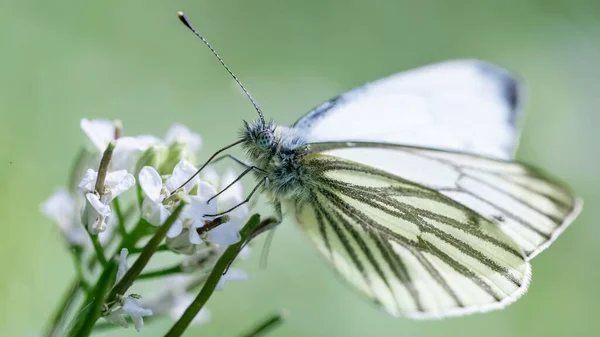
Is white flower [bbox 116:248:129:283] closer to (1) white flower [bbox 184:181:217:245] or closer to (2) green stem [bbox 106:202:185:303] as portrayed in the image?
(2) green stem [bbox 106:202:185:303]

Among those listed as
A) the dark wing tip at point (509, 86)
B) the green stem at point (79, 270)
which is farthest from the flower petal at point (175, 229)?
the dark wing tip at point (509, 86)

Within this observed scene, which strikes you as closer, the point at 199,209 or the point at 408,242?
the point at 199,209

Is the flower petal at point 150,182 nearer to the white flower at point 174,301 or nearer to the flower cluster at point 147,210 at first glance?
the flower cluster at point 147,210

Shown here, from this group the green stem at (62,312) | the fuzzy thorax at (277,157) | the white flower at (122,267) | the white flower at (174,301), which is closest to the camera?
the white flower at (122,267)

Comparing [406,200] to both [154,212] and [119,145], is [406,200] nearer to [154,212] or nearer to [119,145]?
[154,212]

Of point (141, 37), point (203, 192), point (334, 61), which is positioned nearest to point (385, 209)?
point (203, 192)

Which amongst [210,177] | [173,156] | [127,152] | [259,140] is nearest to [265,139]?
[259,140]
